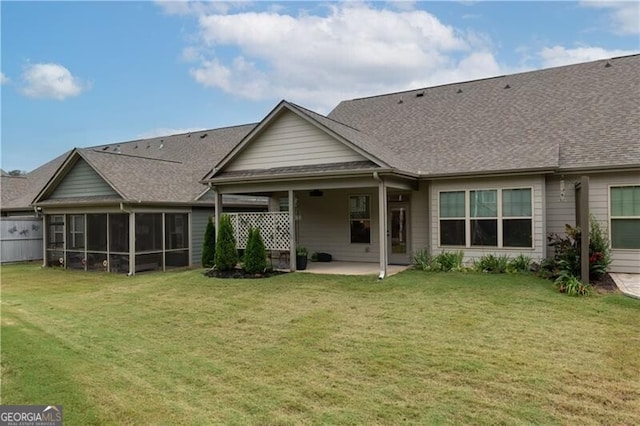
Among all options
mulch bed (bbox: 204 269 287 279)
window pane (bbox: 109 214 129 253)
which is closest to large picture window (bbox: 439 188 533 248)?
mulch bed (bbox: 204 269 287 279)

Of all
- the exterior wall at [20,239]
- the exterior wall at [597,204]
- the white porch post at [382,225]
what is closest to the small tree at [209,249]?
the white porch post at [382,225]

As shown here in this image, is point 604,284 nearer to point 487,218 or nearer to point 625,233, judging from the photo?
point 625,233

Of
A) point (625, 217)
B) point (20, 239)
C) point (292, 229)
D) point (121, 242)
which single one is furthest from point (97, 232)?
point (625, 217)

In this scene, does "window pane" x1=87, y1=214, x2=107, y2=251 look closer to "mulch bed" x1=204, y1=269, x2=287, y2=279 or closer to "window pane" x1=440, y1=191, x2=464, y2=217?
"mulch bed" x1=204, y1=269, x2=287, y2=279

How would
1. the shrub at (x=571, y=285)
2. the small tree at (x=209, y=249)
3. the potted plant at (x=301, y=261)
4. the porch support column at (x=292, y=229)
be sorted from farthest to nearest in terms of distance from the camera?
the small tree at (x=209, y=249) < the potted plant at (x=301, y=261) < the porch support column at (x=292, y=229) < the shrub at (x=571, y=285)

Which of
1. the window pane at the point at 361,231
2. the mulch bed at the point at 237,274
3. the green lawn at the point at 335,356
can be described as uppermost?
the window pane at the point at 361,231

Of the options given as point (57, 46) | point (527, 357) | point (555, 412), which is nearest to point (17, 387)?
point (555, 412)

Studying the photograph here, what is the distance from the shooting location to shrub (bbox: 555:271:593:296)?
8.20m

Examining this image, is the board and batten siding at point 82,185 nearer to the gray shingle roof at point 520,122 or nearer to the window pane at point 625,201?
the gray shingle roof at point 520,122

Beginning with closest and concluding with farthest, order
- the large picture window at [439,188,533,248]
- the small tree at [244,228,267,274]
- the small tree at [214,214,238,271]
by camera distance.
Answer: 1. the large picture window at [439,188,533,248]
2. the small tree at [244,228,267,274]
3. the small tree at [214,214,238,271]

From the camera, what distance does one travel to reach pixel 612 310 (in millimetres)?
7012

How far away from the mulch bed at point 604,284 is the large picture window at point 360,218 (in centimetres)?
677

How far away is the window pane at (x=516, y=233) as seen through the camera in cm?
1095

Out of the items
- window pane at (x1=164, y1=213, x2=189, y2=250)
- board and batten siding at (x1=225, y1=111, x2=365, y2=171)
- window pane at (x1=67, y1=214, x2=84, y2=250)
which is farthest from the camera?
window pane at (x1=67, y1=214, x2=84, y2=250)
